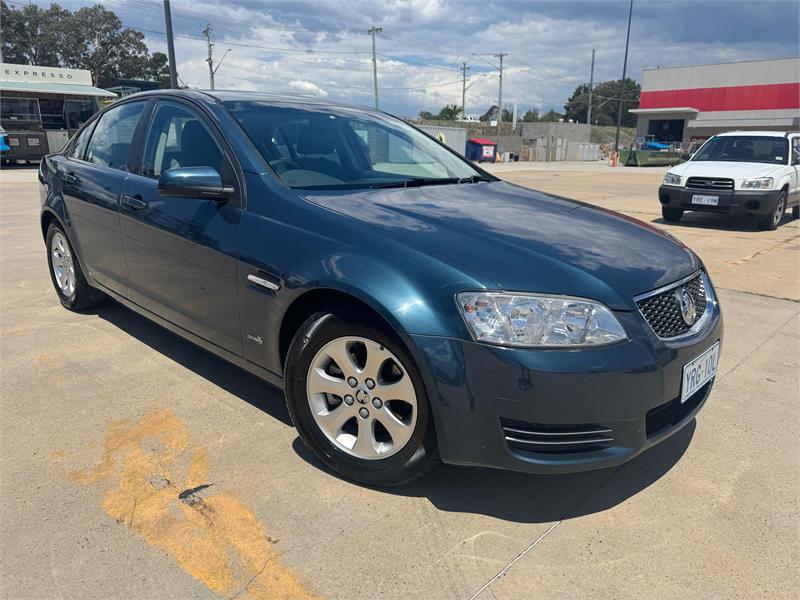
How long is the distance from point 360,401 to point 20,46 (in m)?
74.9

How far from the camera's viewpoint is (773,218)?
9477 millimetres

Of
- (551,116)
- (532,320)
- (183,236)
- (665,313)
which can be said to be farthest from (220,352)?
(551,116)

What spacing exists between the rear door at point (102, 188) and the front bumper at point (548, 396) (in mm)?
2411

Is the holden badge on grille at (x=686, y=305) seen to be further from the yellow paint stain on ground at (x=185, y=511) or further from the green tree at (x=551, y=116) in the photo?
the green tree at (x=551, y=116)

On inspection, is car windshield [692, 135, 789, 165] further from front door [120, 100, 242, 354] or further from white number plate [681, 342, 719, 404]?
front door [120, 100, 242, 354]

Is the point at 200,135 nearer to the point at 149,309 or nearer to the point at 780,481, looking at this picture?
the point at 149,309

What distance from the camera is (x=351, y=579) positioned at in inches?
76.5

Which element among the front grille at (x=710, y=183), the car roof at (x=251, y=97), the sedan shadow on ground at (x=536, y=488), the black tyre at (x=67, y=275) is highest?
the car roof at (x=251, y=97)

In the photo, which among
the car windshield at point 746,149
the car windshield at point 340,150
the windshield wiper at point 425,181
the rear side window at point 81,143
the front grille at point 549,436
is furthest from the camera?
the car windshield at point 746,149

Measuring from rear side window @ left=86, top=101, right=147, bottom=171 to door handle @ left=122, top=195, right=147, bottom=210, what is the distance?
0.24m

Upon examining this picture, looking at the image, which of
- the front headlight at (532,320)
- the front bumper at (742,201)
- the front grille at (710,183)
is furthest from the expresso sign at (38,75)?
the front headlight at (532,320)

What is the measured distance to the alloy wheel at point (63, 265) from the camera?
445 cm

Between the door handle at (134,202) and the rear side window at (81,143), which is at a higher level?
the rear side window at (81,143)

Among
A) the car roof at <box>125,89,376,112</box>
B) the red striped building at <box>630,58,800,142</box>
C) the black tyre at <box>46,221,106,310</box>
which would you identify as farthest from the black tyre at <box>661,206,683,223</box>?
the red striped building at <box>630,58,800,142</box>
